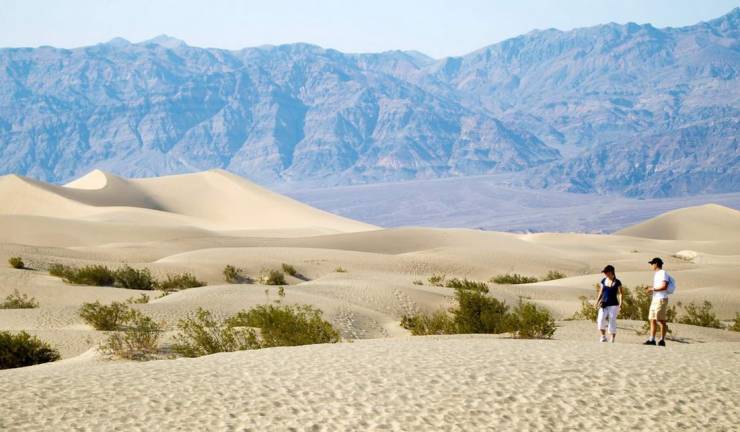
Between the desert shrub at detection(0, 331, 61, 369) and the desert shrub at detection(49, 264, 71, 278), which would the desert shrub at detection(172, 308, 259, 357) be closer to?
the desert shrub at detection(0, 331, 61, 369)

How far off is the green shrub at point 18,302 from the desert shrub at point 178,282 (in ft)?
16.2

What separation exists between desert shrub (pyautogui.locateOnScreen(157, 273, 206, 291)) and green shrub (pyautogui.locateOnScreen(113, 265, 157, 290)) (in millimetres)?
356

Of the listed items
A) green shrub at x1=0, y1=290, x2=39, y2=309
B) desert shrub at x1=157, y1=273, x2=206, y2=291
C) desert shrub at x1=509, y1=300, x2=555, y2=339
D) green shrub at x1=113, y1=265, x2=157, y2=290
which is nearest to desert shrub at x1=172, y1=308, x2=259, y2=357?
desert shrub at x1=509, y1=300, x2=555, y2=339

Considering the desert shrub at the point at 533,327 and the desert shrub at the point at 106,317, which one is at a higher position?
the desert shrub at the point at 533,327

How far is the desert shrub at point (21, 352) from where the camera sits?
43.0ft

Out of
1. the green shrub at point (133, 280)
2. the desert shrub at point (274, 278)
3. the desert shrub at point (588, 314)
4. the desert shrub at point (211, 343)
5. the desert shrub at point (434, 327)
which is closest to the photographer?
the desert shrub at point (211, 343)

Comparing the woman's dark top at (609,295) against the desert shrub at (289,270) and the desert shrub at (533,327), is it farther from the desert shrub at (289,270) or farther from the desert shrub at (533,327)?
the desert shrub at (289,270)

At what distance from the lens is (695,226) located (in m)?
112

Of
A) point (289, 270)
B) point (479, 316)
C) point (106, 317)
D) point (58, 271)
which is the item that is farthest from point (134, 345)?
point (289, 270)

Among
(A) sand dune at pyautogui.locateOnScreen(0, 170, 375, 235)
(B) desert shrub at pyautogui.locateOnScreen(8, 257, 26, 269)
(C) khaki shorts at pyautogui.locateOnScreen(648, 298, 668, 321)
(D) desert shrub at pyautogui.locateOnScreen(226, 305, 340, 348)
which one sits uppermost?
(A) sand dune at pyautogui.locateOnScreen(0, 170, 375, 235)

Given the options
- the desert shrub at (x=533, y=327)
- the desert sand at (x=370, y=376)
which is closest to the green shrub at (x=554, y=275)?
the desert sand at (x=370, y=376)

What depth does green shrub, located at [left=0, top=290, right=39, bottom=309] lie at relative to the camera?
20.3 m

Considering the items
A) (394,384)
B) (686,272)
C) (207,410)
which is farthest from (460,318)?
(686,272)

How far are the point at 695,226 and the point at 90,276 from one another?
99.1m
